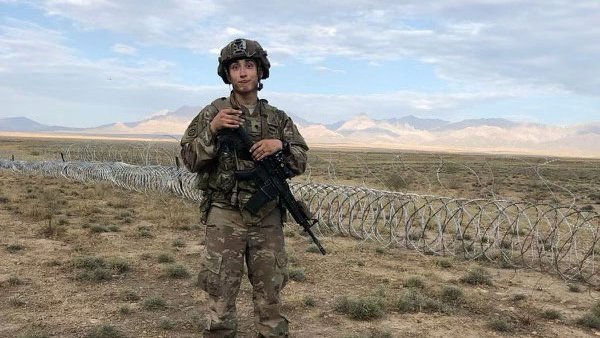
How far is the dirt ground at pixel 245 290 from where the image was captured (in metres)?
6.06

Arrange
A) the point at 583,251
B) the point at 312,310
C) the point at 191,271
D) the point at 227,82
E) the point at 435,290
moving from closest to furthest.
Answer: the point at 227,82 < the point at 312,310 < the point at 435,290 < the point at 191,271 < the point at 583,251

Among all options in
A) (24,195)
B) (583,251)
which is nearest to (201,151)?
(583,251)

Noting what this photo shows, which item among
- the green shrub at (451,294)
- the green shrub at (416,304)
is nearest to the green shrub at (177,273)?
the green shrub at (416,304)

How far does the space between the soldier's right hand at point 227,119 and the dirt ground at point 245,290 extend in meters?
3.07

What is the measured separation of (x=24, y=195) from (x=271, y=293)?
17.2m

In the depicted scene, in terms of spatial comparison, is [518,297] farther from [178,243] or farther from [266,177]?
[178,243]

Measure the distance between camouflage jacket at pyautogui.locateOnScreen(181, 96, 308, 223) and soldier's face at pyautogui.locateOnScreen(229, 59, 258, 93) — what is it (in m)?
0.14

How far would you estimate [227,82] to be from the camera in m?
3.89

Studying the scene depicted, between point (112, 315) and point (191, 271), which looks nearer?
point (112, 315)

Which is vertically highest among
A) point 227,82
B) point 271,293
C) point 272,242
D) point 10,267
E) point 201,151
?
point 227,82

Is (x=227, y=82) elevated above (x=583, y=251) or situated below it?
above

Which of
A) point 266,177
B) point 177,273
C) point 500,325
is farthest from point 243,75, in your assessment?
point 177,273

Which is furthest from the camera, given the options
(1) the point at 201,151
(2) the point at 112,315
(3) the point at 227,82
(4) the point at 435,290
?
(4) the point at 435,290

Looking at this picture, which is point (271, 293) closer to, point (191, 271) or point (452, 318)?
point (452, 318)
